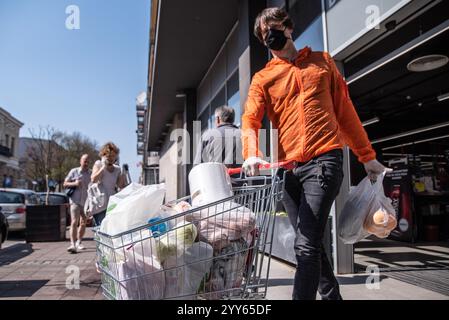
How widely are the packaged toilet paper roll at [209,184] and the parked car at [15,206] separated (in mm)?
11186

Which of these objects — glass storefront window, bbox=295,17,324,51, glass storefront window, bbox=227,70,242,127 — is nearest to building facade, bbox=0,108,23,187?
glass storefront window, bbox=227,70,242,127

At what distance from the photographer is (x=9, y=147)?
241ft

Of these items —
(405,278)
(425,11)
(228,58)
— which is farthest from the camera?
(228,58)

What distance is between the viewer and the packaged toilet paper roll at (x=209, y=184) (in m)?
2.01

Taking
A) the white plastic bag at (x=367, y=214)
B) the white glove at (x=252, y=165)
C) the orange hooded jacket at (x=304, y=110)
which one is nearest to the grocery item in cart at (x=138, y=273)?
the white glove at (x=252, y=165)

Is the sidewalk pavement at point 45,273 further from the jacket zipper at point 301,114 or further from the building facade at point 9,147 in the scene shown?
the building facade at point 9,147

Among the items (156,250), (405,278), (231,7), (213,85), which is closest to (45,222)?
(213,85)

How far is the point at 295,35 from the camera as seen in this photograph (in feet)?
20.2

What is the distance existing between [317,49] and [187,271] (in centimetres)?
432

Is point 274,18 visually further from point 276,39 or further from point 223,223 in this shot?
point 223,223

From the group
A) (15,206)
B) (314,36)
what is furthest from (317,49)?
(15,206)

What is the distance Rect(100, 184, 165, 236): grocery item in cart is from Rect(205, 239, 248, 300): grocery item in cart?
39 cm

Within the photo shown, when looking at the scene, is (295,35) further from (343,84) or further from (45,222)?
(45,222)
